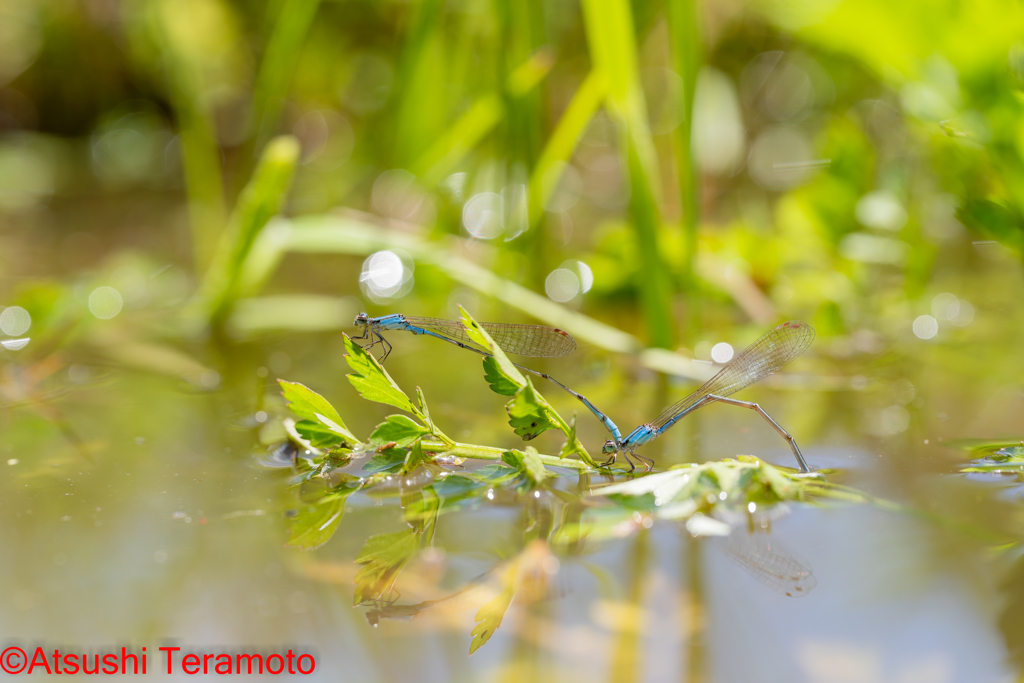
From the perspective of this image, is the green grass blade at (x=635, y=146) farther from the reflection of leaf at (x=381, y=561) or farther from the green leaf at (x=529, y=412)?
the reflection of leaf at (x=381, y=561)

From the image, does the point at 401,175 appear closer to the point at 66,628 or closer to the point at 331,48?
the point at 331,48

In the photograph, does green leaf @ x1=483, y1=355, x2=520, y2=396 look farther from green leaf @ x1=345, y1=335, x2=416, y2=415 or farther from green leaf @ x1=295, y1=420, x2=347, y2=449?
green leaf @ x1=295, y1=420, x2=347, y2=449

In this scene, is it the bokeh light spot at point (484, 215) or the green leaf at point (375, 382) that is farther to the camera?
the bokeh light spot at point (484, 215)

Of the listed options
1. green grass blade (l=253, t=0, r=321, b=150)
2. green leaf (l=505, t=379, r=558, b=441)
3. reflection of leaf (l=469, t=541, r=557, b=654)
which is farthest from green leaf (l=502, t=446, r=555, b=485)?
green grass blade (l=253, t=0, r=321, b=150)

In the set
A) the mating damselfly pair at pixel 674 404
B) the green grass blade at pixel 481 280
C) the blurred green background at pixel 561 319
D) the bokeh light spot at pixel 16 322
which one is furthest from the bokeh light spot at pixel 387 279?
the bokeh light spot at pixel 16 322

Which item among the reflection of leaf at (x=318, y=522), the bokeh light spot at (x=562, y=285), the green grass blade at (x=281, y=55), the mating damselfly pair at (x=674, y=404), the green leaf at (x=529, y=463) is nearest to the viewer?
the reflection of leaf at (x=318, y=522)

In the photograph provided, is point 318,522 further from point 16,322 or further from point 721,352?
point 16,322

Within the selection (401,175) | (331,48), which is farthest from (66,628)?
Result: (331,48)
